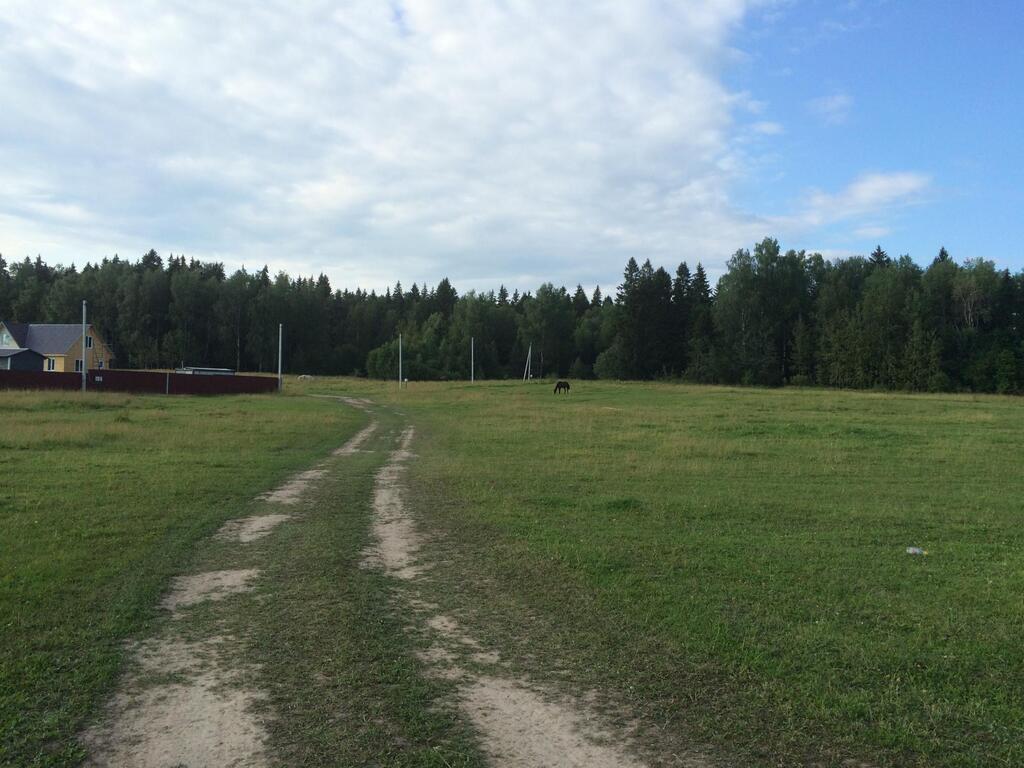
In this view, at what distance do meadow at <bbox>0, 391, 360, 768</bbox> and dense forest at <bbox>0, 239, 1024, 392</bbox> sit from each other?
246 feet

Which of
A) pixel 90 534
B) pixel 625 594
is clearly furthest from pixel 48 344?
pixel 625 594

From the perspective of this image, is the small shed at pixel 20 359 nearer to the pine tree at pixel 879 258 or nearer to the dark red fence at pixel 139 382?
the dark red fence at pixel 139 382

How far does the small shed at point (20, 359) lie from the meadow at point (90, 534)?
47865mm

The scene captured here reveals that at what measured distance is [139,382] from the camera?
49062mm

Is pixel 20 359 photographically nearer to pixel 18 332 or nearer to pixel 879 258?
pixel 18 332

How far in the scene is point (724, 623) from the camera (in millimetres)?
6297

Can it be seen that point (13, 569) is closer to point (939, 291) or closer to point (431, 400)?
point (431, 400)

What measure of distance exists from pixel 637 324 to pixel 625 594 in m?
94.6

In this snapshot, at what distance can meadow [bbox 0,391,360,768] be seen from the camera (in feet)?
15.9

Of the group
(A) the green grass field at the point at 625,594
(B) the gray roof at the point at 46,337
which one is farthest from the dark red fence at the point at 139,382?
(A) the green grass field at the point at 625,594

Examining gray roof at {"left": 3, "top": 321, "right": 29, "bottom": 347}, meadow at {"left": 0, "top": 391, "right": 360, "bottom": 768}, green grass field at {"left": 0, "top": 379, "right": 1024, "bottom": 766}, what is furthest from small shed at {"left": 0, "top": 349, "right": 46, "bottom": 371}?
green grass field at {"left": 0, "top": 379, "right": 1024, "bottom": 766}

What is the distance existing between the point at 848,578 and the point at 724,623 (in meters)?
2.27

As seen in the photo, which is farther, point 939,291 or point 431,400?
point 939,291

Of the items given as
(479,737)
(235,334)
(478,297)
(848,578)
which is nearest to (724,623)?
(848,578)
